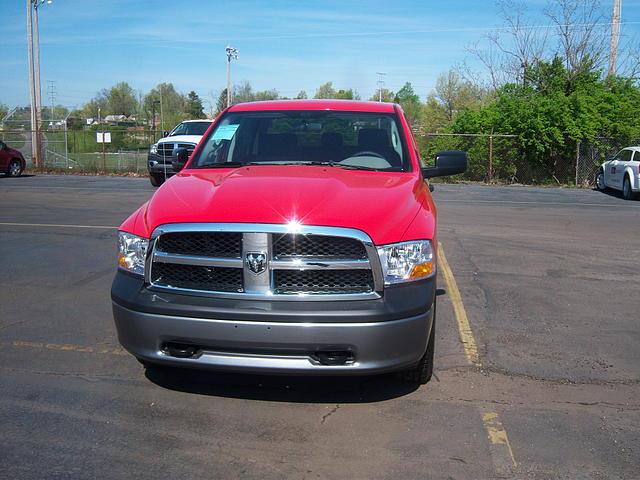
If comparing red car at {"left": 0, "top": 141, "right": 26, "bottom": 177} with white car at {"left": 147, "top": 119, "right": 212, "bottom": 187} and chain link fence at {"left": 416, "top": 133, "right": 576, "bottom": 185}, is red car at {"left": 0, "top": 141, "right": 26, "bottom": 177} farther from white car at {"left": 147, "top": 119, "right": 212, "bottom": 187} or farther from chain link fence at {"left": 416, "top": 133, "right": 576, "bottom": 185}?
chain link fence at {"left": 416, "top": 133, "right": 576, "bottom": 185}

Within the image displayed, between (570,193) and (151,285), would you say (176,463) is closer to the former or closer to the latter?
(151,285)

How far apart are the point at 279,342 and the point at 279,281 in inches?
13.7

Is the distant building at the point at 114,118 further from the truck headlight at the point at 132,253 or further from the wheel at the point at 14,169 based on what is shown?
the truck headlight at the point at 132,253

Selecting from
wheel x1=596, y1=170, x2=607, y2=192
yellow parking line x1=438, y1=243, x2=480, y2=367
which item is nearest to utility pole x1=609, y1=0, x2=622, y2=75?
wheel x1=596, y1=170, x2=607, y2=192

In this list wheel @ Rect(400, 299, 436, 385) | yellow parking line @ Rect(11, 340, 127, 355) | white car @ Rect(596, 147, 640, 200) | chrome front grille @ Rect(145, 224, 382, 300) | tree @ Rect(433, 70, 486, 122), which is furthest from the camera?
tree @ Rect(433, 70, 486, 122)

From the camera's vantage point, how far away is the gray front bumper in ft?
11.7

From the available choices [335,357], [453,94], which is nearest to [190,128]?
[335,357]

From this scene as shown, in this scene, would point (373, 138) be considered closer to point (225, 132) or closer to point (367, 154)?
point (367, 154)

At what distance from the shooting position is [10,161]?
2617 cm

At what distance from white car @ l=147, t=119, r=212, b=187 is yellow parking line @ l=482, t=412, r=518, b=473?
1475cm

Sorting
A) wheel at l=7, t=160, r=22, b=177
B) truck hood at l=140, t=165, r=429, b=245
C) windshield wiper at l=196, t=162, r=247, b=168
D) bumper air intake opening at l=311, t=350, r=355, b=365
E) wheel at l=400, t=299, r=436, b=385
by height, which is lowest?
wheel at l=400, t=299, r=436, b=385

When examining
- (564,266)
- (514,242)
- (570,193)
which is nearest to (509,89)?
(570,193)

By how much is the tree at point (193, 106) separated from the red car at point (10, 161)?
69190 mm

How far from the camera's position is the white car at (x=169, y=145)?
60.3ft
